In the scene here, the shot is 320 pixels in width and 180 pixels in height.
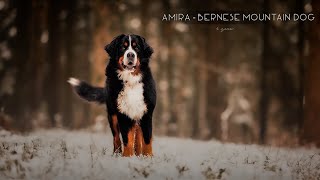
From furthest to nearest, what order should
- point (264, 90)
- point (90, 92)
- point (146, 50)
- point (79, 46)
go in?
1. point (79, 46)
2. point (264, 90)
3. point (90, 92)
4. point (146, 50)

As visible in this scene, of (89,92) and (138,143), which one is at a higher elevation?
(89,92)

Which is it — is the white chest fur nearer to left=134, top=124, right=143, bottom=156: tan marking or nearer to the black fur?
left=134, top=124, right=143, bottom=156: tan marking

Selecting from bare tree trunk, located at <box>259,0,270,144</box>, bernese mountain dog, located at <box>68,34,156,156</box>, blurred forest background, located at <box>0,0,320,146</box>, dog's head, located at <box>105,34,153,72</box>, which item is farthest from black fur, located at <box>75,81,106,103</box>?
bare tree trunk, located at <box>259,0,270,144</box>

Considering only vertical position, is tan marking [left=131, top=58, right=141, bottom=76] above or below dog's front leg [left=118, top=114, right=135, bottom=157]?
above

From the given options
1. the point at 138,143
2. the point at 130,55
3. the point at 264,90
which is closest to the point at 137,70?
the point at 130,55

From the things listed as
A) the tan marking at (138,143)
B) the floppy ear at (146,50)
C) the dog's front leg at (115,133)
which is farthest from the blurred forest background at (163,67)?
the tan marking at (138,143)

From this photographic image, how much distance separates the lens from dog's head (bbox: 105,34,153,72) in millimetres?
5477

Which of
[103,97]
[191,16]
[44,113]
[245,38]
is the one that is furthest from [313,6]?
[44,113]

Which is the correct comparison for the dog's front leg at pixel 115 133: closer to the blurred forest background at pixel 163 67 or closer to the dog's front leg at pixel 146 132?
the dog's front leg at pixel 146 132

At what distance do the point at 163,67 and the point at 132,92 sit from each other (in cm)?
434

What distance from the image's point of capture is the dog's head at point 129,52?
18.0 ft

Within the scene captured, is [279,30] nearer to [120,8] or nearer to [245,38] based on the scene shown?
[245,38]

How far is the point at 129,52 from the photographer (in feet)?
17.9

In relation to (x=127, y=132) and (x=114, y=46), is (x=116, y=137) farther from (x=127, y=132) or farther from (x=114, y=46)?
(x=114, y=46)
